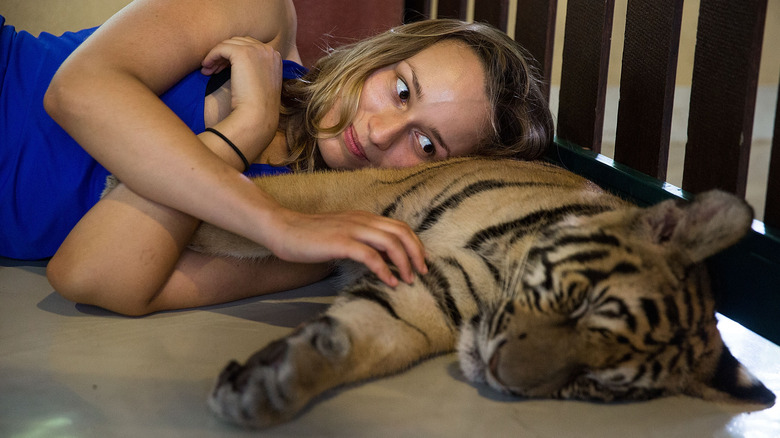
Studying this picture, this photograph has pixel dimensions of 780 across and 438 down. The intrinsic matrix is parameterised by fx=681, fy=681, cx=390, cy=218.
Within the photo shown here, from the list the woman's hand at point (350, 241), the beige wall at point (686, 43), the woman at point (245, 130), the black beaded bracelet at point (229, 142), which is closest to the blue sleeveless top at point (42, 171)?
the woman at point (245, 130)

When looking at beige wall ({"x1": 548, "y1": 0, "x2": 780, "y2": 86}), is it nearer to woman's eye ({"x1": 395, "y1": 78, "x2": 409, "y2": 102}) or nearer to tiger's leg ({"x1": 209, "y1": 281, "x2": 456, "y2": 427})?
woman's eye ({"x1": 395, "y1": 78, "x2": 409, "y2": 102})

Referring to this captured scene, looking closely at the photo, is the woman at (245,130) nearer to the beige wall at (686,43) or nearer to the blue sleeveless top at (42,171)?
the blue sleeveless top at (42,171)

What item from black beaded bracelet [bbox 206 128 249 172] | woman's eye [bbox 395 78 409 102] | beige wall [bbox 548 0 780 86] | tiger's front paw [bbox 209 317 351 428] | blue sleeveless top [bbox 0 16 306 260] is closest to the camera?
Result: tiger's front paw [bbox 209 317 351 428]

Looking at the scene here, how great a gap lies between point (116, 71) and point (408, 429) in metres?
0.94

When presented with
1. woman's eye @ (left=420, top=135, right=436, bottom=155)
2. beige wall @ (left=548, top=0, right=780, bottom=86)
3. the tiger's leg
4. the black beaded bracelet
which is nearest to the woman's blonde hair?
woman's eye @ (left=420, top=135, right=436, bottom=155)

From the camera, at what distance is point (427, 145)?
1798 mm

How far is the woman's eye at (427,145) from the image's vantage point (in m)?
1.79

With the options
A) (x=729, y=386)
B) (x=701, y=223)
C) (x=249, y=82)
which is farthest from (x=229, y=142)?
(x=729, y=386)

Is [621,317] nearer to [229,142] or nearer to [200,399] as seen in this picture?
[200,399]

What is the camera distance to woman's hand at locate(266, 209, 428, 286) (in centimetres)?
116

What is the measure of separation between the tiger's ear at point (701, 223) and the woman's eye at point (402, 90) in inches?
30.7

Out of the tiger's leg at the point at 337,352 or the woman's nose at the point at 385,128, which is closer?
the tiger's leg at the point at 337,352

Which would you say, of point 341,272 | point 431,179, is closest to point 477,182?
point 431,179

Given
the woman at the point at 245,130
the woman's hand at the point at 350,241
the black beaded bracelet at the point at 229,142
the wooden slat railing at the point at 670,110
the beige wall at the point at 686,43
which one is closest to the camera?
the woman's hand at the point at 350,241
